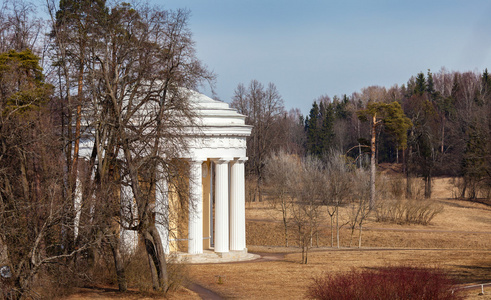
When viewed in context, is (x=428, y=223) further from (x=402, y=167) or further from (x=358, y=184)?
(x=402, y=167)

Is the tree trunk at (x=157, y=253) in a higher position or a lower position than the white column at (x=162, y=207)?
lower

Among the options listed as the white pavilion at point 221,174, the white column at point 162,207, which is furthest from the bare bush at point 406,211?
the white column at point 162,207

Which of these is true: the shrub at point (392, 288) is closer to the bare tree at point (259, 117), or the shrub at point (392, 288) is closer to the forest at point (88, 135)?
the forest at point (88, 135)

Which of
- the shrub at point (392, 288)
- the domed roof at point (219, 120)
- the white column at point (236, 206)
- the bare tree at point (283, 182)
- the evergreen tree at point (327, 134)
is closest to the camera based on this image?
the shrub at point (392, 288)

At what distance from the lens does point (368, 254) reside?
35781 mm

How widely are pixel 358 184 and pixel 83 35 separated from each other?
1418 inches

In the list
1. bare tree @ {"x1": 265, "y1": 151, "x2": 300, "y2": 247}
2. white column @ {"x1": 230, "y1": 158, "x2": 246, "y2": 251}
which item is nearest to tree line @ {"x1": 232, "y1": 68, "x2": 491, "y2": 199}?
bare tree @ {"x1": 265, "y1": 151, "x2": 300, "y2": 247}

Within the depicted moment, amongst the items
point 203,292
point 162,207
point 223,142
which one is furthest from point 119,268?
point 223,142

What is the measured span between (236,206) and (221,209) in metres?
0.93

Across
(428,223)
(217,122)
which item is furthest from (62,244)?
(428,223)

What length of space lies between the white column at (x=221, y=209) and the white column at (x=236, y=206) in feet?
1.51

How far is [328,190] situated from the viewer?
159 ft

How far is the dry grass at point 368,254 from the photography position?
2422 centimetres

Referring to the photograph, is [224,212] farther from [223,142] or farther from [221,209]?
[223,142]
